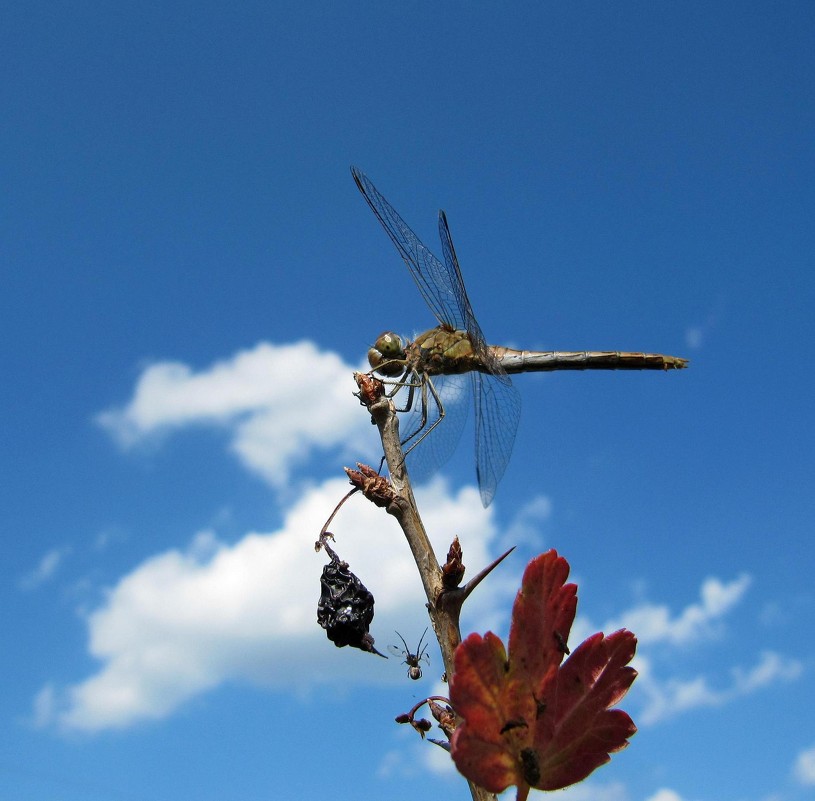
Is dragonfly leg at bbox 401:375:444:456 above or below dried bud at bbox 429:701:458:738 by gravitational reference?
above

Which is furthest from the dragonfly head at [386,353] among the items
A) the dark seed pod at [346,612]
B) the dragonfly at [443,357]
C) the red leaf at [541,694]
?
the red leaf at [541,694]

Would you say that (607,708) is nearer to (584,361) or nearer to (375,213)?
(375,213)

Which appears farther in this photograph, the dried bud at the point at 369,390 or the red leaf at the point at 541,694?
the dried bud at the point at 369,390


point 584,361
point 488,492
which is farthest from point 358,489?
point 584,361

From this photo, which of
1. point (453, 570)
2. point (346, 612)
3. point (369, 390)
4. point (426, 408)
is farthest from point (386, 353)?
point (453, 570)

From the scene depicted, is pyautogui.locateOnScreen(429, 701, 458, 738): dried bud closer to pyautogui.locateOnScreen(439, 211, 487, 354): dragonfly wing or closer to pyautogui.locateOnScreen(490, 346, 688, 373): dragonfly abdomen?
pyautogui.locateOnScreen(439, 211, 487, 354): dragonfly wing

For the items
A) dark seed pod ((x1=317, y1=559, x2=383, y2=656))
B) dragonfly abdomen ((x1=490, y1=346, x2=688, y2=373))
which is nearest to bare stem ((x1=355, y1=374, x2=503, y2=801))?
dark seed pod ((x1=317, y1=559, x2=383, y2=656))

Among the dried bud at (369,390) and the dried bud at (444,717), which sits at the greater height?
the dried bud at (369,390)

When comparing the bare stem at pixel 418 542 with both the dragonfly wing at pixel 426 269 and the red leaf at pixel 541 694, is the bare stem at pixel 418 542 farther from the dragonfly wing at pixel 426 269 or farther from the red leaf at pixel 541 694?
the dragonfly wing at pixel 426 269
